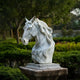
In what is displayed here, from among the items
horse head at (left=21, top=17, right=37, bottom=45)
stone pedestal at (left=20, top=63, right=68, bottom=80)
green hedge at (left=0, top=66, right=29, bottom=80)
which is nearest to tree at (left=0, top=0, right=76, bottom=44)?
green hedge at (left=0, top=66, right=29, bottom=80)

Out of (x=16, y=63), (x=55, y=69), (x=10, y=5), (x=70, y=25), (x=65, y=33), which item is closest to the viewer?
(x=55, y=69)

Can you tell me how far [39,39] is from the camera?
19.7ft

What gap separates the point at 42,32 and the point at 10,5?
8939 mm

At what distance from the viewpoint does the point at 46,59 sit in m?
5.97

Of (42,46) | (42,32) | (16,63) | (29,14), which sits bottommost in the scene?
(16,63)

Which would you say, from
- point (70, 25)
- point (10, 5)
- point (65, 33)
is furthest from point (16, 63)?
point (70, 25)

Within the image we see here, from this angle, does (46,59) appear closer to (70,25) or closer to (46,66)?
(46,66)

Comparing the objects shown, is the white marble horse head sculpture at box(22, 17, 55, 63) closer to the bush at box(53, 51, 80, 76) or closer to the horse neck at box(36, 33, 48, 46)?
the horse neck at box(36, 33, 48, 46)

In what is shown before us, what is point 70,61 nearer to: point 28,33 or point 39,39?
point 39,39

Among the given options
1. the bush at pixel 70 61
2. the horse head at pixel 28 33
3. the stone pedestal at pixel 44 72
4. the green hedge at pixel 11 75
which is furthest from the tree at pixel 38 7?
the stone pedestal at pixel 44 72

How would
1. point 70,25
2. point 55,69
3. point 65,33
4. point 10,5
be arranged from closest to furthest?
point 55,69 < point 10,5 < point 65,33 < point 70,25

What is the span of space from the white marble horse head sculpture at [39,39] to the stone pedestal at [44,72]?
0.22 meters

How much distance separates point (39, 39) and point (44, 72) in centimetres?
99

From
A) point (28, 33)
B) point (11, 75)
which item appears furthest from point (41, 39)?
point (11, 75)
